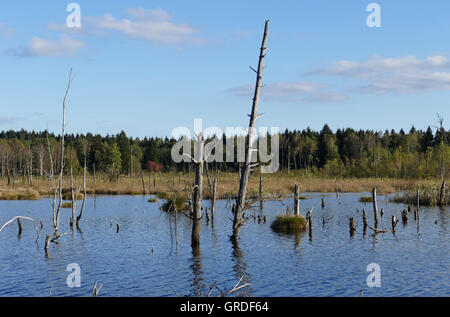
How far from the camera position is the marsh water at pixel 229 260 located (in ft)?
57.3

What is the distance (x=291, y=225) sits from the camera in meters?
31.2

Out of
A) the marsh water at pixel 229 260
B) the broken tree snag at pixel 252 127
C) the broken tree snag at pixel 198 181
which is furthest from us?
the broken tree snag at pixel 252 127

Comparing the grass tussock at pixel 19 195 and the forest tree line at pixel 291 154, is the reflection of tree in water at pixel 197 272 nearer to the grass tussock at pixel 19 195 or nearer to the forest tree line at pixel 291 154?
the grass tussock at pixel 19 195

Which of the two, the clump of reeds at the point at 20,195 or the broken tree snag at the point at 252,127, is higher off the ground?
the broken tree snag at the point at 252,127

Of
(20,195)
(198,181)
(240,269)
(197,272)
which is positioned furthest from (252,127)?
(20,195)

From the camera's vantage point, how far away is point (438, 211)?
4034cm

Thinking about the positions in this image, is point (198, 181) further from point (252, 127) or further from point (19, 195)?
point (19, 195)

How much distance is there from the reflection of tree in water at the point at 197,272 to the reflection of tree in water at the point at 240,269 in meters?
1.49

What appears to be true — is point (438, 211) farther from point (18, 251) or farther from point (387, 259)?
point (18, 251)

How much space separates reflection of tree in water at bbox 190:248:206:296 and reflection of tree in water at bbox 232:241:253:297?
149cm

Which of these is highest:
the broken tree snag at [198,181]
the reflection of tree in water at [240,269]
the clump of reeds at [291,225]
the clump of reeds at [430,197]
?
the broken tree snag at [198,181]

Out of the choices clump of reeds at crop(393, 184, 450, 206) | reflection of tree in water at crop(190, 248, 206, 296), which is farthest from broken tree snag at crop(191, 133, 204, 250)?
clump of reeds at crop(393, 184, 450, 206)

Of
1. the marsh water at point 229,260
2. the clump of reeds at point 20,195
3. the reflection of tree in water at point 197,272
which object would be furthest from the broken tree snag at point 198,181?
the clump of reeds at point 20,195
